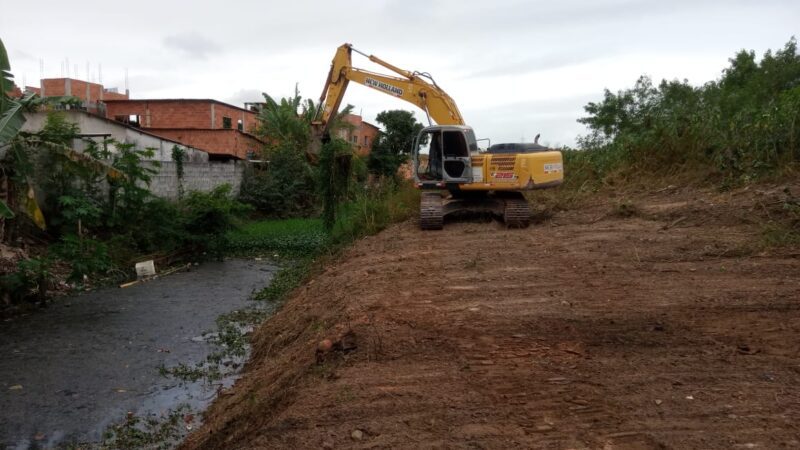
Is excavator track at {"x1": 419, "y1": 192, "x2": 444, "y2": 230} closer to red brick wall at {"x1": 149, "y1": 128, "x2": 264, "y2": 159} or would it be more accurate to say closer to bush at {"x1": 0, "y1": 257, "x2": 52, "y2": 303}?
bush at {"x1": 0, "y1": 257, "x2": 52, "y2": 303}

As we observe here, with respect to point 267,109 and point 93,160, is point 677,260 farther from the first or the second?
point 267,109

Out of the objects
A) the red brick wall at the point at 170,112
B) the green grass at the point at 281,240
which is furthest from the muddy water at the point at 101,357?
the red brick wall at the point at 170,112

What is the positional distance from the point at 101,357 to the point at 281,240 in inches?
358

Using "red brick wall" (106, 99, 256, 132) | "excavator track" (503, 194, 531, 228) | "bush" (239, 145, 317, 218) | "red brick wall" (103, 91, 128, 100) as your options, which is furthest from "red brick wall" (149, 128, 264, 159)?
"excavator track" (503, 194, 531, 228)

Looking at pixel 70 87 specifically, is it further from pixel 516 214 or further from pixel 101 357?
pixel 101 357

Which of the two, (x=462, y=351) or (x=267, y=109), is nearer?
(x=462, y=351)

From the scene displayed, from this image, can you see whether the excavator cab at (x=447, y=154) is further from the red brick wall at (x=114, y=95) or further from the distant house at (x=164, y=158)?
the red brick wall at (x=114, y=95)

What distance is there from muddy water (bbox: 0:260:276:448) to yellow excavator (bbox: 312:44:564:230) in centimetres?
417

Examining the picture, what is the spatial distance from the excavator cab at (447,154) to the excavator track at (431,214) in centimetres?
40

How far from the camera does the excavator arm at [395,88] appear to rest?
13727 millimetres

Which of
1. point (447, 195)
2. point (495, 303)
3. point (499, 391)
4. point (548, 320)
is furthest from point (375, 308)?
point (447, 195)

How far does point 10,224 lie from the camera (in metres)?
10.9

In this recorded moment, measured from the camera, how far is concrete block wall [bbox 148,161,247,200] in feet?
57.8

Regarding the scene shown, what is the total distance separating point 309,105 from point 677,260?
25.9 meters
